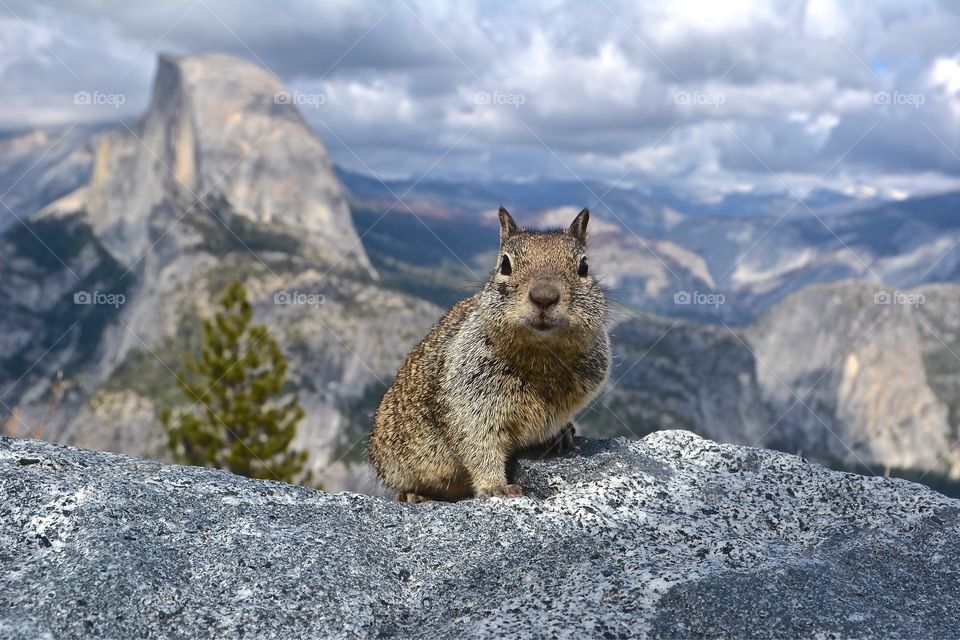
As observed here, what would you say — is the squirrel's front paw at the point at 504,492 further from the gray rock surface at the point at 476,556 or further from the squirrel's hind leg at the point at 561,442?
the squirrel's hind leg at the point at 561,442

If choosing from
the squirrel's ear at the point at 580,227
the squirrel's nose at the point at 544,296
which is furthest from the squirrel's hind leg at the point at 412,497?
the squirrel's ear at the point at 580,227

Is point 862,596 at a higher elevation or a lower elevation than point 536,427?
lower

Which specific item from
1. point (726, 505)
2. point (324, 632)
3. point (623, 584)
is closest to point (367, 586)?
point (324, 632)

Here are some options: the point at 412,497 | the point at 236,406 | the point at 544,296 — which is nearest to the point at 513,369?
the point at 544,296

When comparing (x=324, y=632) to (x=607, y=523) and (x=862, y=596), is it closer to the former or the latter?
(x=607, y=523)

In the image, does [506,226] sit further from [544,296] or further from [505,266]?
[544,296]
